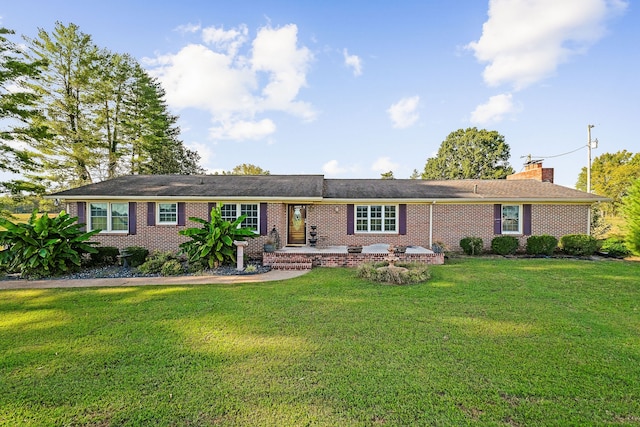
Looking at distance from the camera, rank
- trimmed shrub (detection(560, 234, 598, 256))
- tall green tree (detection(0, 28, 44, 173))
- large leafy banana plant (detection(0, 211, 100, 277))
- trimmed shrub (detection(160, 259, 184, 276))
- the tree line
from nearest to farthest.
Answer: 1. large leafy banana plant (detection(0, 211, 100, 277))
2. trimmed shrub (detection(160, 259, 184, 276))
3. trimmed shrub (detection(560, 234, 598, 256))
4. tall green tree (detection(0, 28, 44, 173))
5. the tree line

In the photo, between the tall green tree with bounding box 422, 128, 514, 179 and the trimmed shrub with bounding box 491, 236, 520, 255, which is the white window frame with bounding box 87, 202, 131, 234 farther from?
the tall green tree with bounding box 422, 128, 514, 179

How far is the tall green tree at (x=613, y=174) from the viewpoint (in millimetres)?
35750

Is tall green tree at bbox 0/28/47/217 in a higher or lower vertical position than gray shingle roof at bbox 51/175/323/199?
higher

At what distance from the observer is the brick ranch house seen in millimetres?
12266

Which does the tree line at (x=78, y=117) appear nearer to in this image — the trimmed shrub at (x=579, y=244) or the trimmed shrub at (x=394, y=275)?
the trimmed shrub at (x=394, y=275)

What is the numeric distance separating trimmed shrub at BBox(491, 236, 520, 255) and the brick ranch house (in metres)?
0.54

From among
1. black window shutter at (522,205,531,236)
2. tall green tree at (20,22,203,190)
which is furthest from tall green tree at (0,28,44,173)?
black window shutter at (522,205,531,236)

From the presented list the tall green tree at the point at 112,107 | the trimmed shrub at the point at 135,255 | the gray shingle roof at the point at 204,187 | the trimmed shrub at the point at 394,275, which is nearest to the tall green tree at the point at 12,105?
the gray shingle roof at the point at 204,187

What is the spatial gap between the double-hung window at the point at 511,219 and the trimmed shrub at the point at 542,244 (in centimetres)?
82

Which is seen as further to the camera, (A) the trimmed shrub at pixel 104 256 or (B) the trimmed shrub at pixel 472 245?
(B) the trimmed shrub at pixel 472 245

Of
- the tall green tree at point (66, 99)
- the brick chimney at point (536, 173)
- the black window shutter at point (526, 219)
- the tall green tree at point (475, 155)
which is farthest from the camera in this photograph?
the tall green tree at point (475, 155)

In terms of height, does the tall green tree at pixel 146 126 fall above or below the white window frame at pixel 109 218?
above

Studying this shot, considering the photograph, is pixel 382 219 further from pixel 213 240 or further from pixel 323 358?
pixel 323 358

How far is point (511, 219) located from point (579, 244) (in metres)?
2.61
